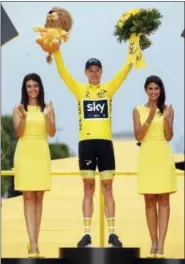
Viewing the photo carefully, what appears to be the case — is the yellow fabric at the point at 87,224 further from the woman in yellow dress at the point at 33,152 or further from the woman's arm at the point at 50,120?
the woman's arm at the point at 50,120

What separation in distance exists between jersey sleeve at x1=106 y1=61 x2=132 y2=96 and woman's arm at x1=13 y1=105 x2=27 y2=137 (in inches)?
26.2

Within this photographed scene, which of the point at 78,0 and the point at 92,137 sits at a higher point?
the point at 78,0

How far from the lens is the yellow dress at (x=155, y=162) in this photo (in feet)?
17.8

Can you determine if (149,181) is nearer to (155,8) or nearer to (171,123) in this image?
(171,123)

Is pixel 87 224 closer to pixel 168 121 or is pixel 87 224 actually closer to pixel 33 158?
pixel 33 158

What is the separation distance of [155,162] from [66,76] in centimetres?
93

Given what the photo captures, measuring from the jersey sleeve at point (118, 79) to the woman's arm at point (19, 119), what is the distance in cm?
67

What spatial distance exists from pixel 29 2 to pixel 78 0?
15.2 inches

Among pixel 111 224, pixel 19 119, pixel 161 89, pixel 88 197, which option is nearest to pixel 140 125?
pixel 161 89

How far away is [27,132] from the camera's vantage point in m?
5.45

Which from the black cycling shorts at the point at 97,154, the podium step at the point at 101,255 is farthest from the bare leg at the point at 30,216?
the black cycling shorts at the point at 97,154

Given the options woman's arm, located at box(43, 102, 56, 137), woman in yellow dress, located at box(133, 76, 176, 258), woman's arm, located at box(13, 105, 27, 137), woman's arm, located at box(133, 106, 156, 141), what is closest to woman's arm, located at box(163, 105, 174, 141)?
woman in yellow dress, located at box(133, 76, 176, 258)

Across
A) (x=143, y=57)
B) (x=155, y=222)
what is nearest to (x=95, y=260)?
(x=155, y=222)

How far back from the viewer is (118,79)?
552 cm
